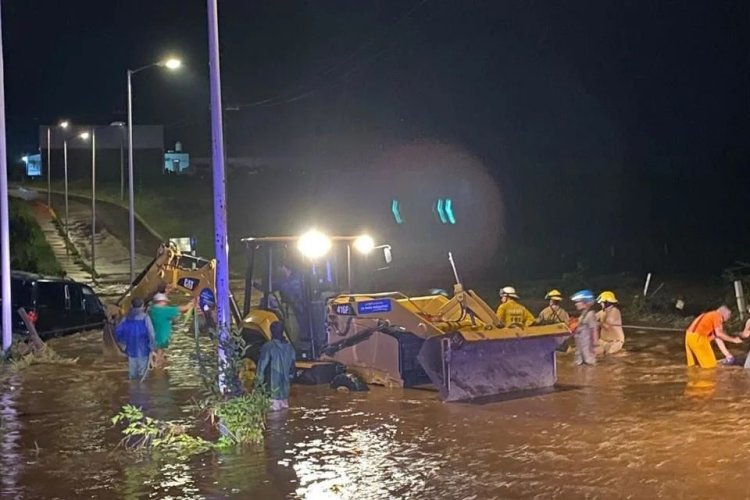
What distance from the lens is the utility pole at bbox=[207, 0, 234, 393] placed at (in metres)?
12.6

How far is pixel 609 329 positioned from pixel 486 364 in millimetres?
5760

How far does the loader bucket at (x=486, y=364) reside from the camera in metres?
15.3

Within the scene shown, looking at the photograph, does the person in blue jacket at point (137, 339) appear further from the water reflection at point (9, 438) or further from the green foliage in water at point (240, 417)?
the green foliage in water at point (240, 417)

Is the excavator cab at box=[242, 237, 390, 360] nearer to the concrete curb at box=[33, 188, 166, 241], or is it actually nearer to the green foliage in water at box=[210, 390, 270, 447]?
the green foliage in water at box=[210, 390, 270, 447]

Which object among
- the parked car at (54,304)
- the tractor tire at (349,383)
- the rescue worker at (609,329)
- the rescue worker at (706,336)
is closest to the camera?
the tractor tire at (349,383)

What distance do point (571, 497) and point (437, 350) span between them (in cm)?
569

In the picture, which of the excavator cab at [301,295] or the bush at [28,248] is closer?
the excavator cab at [301,295]

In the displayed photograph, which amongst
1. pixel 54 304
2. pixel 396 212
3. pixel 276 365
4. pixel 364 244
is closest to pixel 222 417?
pixel 276 365

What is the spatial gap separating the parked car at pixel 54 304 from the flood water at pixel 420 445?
24.6 feet

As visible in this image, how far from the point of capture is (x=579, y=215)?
62.5 metres

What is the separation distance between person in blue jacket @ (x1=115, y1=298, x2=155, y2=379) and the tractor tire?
3.93m

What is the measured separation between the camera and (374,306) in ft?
53.5

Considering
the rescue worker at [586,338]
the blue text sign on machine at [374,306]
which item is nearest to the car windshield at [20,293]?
the blue text sign on machine at [374,306]

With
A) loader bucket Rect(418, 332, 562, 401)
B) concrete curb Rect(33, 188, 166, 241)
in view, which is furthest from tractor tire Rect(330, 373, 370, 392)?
concrete curb Rect(33, 188, 166, 241)
